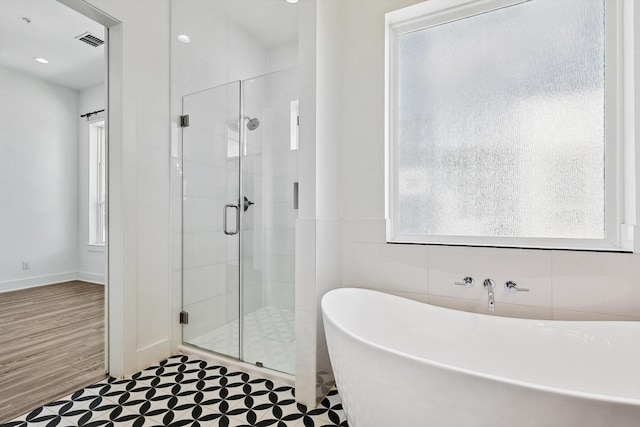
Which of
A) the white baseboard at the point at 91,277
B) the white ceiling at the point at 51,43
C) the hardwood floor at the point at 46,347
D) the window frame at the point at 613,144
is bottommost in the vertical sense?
the hardwood floor at the point at 46,347

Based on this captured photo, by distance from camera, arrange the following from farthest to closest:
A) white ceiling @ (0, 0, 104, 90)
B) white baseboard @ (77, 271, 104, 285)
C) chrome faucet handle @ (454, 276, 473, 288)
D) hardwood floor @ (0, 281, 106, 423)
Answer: white baseboard @ (77, 271, 104, 285) → white ceiling @ (0, 0, 104, 90) → hardwood floor @ (0, 281, 106, 423) → chrome faucet handle @ (454, 276, 473, 288)

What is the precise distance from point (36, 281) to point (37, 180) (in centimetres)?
141

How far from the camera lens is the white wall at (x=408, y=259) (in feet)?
4.76

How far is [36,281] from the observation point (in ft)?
14.5

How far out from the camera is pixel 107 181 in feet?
6.41

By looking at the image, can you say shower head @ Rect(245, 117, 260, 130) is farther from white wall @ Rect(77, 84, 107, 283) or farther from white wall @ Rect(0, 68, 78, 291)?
white wall @ Rect(0, 68, 78, 291)

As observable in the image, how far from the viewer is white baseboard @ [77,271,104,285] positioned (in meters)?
4.56

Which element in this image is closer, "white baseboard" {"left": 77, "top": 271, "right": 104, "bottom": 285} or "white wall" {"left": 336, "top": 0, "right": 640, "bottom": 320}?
"white wall" {"left": 336, "top": 0, "right": 640, "bottom": 320}

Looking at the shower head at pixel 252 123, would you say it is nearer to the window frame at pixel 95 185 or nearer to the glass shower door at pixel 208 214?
the glass shower door at pixel 208 214

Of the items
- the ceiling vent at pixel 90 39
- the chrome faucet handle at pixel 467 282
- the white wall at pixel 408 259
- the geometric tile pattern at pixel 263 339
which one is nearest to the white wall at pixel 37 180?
the ceiling vent at pixel 90 39

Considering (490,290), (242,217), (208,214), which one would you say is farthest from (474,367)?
(208,214)

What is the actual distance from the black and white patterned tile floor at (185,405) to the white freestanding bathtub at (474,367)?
1.73 feet

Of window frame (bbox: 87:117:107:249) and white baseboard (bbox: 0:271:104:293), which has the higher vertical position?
window frame (bbox: 87:117:107:249)

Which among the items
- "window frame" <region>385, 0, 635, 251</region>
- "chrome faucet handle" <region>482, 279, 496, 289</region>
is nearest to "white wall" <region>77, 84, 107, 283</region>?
"window frame" <region>385, 0, 635, 251</region>
